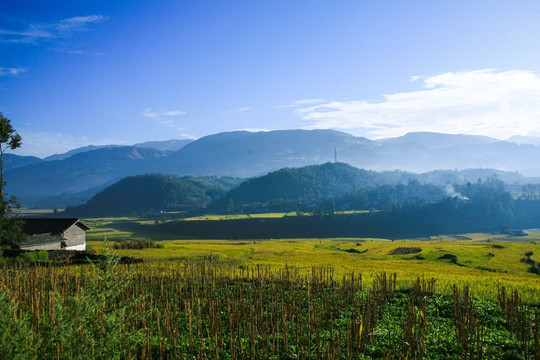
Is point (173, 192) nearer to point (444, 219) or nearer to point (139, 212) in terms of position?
point (139, 212)

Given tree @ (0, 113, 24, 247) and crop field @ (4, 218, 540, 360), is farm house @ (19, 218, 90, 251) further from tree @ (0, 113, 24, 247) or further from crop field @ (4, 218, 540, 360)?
crop field @ (4, 218, 540, 360)

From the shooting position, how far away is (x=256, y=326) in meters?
14.2

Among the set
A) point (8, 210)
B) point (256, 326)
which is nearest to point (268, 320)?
point (256, 326)

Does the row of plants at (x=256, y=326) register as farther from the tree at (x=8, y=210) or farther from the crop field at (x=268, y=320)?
the tree at (x=8, y=210)

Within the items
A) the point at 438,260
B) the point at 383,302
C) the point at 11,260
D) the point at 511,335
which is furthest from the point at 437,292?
the point at 11,260

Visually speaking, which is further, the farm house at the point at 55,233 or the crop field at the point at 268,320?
the farm house at the point at 55,233

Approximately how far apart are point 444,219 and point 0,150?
12047 cm

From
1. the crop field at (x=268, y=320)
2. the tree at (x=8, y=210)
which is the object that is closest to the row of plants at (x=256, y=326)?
the crop field at (x=268, y=320)

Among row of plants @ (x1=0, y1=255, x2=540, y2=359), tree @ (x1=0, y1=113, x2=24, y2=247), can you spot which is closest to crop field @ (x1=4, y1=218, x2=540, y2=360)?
row of plants @ (x1=0, y1=255, x2=540, y2=359)

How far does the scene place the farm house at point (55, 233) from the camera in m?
43.4

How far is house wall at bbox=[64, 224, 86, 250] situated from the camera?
4721 centimetres

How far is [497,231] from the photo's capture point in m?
116

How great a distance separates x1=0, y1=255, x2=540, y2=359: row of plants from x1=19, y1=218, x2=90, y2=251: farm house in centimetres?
2112

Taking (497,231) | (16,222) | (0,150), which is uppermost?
(0,150)
